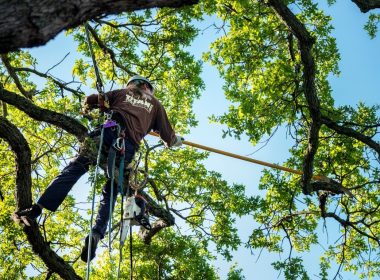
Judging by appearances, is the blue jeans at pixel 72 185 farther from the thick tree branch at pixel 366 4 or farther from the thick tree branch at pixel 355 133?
the thick tree branch at pixel 366 4

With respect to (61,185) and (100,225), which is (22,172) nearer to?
(61,185)

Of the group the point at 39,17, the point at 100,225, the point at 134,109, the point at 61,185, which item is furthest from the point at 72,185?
the point at 39,17

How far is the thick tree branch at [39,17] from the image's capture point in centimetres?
203

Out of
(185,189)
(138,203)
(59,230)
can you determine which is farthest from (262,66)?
(59,230)

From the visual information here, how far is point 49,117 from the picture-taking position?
625 centimetres

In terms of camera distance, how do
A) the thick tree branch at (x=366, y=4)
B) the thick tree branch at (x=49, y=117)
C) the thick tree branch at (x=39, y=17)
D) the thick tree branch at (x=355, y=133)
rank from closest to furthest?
the thick tree branch at (x=39, y=17) < the thick tree branch at (x=49, y=117) < the thick tree branch at (x=366, y=4) < the thick tree branch at (x=355, y=133)

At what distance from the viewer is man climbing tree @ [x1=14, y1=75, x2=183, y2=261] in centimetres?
559

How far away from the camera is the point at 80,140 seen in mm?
6160

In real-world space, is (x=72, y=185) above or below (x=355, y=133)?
below

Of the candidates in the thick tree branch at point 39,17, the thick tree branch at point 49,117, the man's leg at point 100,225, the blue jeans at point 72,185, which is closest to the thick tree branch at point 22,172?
the thick tree branch at point 49,117

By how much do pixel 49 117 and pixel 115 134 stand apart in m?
1.08

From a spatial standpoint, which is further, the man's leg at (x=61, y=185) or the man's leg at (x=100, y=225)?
the man's leg at (x=61, y=185)

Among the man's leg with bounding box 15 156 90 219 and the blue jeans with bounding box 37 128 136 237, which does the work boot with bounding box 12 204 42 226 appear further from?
the blue jeans with bounding box 37 128 136 237

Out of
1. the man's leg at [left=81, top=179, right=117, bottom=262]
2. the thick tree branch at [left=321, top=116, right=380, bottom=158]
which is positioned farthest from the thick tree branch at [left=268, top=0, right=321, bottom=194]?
the man's leg at [left=81, top=179, right=117, bottom=262]
